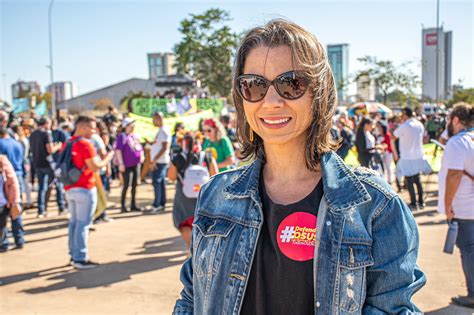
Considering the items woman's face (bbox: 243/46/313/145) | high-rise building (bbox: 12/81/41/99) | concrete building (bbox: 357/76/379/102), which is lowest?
woman's face (bbox: 243/46/313/145)

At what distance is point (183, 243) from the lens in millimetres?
7230

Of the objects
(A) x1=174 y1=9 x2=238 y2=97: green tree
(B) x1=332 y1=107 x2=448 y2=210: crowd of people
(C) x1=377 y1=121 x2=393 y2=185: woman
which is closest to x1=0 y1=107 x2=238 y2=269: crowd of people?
(B) x1=332 y1=107 x2=448 y2=210: crowd of people

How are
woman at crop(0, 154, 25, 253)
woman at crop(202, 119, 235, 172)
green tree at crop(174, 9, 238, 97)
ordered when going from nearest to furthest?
woman at crop(0, 154, 25, 253), woman at crop(202, 119, 235, 172), green tree at crop(174, 9, 238, 97)

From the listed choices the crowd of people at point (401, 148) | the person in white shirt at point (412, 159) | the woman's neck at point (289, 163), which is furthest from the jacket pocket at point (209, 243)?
the person in white shirt at point (412, 159)

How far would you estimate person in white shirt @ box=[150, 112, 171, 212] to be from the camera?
9.52 metres

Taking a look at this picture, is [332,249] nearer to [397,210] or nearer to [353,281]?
[353,281]

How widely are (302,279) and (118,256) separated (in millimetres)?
5450

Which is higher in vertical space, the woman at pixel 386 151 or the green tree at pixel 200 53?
the green tree at pixel 200 53

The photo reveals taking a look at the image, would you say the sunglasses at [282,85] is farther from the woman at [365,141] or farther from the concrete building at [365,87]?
the concrete building at [365,87]

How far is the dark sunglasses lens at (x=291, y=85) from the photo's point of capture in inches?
63.2

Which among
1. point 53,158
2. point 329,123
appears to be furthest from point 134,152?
point 329,123

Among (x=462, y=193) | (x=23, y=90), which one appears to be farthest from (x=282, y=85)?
(x=23, y=90)

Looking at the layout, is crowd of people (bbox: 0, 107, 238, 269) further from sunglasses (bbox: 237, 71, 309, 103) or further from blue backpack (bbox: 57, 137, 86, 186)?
sunglasses (bbox: 237, 71, 309, 103)

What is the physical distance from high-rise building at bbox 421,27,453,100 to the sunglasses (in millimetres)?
26956
